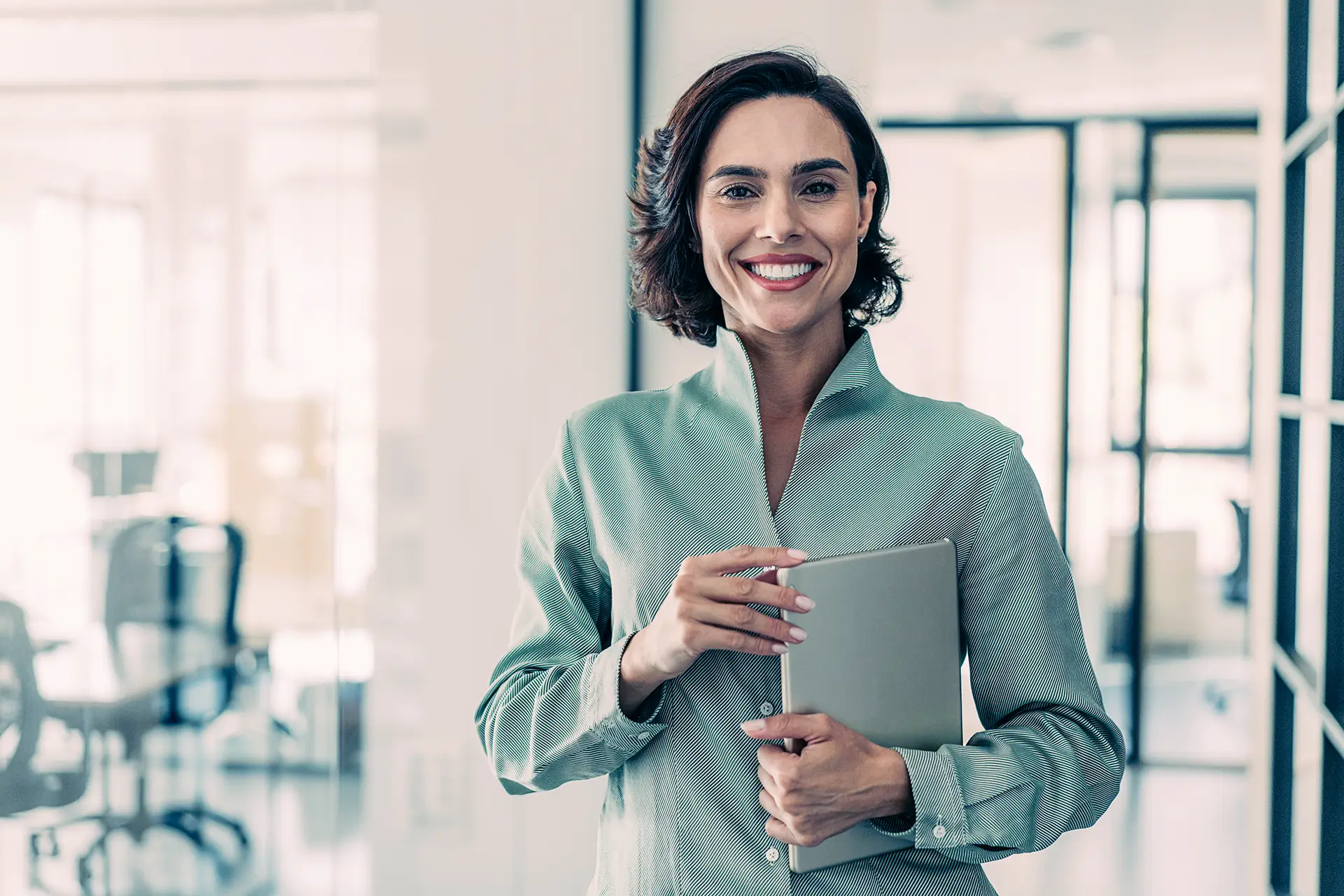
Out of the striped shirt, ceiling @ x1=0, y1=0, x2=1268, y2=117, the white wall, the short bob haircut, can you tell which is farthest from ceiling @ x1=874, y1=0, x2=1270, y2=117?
the striped shirt

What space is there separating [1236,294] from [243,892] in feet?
13.1

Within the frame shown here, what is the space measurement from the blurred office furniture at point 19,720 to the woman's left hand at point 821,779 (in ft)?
5.11

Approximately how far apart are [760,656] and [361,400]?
161cm

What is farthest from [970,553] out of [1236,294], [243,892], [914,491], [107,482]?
[1236,294]

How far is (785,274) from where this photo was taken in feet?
3.59

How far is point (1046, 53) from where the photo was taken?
4.04m

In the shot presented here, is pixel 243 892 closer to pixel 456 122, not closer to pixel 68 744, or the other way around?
pixel 68 744

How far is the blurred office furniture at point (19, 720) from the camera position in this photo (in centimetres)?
195

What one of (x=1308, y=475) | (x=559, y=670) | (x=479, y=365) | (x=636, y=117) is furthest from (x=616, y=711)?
(x=636, y=117)

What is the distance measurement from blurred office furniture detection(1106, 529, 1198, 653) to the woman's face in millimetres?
3623

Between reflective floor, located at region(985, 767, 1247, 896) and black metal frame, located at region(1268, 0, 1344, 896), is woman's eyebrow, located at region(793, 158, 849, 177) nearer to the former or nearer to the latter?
black metal frame, located at region(1268, 0, 1344, 896)

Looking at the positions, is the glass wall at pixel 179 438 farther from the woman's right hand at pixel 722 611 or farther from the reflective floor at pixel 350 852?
the woman's right hand at pixel 722 611

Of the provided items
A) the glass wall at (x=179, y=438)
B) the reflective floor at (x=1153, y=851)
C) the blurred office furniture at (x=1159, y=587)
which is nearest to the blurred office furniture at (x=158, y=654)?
the glass wall at (x=179, y=438)

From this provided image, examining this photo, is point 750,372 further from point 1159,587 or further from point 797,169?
point 1159,587
